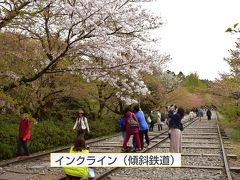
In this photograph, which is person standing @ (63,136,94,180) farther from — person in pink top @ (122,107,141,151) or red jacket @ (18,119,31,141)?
person in pink top @ (122,107,141,151)

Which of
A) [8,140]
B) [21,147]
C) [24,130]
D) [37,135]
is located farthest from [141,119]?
[8,140]

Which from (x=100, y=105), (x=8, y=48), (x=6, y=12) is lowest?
(x=100, y=105)

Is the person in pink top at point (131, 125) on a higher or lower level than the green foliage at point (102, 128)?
higher

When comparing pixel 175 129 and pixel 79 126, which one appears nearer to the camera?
pixel 175 129

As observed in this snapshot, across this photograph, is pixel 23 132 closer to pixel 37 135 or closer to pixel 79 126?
pixel 79 126

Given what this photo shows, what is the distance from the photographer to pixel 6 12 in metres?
10.1

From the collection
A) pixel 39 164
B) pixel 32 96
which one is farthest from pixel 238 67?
pixel 39 164

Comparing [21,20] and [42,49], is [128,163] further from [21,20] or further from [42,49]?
[42,49]

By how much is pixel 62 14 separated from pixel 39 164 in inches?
200

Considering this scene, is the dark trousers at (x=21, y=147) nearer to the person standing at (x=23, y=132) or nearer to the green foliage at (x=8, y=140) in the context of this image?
the person standing at (x=23, y=132)

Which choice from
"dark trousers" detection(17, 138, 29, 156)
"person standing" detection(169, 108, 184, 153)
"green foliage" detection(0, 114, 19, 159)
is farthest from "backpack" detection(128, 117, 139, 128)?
"green foliage" detection(0, 114, 19, 159)


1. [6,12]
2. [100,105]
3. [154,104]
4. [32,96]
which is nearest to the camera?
[6,12]

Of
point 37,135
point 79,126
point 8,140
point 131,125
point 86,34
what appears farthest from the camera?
point 37,135

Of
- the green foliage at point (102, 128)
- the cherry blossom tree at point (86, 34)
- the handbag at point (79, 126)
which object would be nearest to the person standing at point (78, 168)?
the cherry blossom tree at point (86, 34)
